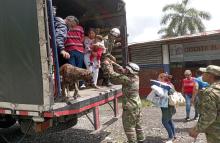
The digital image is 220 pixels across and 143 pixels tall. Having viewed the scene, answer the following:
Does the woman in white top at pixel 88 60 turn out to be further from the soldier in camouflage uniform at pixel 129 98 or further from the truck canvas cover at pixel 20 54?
the truck canvas cover at pixel 20 54

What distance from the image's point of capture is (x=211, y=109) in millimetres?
4105

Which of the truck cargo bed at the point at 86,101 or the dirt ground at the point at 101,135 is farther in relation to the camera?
the dirt ground at the point at 101,135

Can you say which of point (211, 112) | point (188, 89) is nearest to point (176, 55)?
point (188, 89)

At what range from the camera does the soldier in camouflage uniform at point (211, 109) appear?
4.11 meters

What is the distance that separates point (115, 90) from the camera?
22.5ft

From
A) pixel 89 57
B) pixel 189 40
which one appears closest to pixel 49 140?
pixel 89 57

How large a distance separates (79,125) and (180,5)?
2367 cm

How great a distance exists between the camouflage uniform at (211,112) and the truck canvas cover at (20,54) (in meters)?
2.05

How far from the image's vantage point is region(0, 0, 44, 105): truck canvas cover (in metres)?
4.86

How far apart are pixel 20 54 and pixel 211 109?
256 cm

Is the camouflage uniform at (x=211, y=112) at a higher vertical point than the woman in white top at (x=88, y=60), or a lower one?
lower

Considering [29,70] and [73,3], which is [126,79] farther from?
[73,3]

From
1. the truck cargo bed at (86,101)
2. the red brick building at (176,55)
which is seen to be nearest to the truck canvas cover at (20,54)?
the truck cargo bed at (86,101)

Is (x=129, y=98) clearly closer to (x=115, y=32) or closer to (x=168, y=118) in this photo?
(x=168, y=118)
